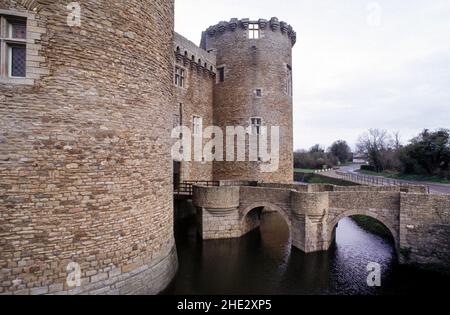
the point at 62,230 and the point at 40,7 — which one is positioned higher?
the point at 40,7

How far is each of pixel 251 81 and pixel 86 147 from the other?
46.3ft

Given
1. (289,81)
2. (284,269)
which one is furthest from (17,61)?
(289,81)

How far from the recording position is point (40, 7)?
539cm

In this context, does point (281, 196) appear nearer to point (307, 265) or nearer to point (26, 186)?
point (307, 265)

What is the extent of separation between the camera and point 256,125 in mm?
18312

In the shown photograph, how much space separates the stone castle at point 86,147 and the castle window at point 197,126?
8.96m

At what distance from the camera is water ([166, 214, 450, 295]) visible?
873cm

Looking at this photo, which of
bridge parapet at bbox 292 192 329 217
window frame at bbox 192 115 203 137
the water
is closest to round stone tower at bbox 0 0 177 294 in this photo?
the water

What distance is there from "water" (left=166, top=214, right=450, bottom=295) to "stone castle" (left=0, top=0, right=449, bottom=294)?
1685 mm

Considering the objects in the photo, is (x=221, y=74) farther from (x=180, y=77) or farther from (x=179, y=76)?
(x=179, y=76)

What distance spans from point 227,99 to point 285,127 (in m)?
4.59

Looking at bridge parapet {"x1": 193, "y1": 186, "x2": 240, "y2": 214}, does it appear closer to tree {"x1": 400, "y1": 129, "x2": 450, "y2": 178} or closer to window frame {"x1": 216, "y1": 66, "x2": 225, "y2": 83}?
window frame {"x1": 216, "y1": 66, "x2": 225, "y2": 83}

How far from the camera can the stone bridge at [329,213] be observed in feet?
33.0
